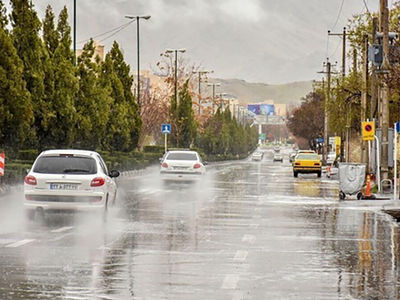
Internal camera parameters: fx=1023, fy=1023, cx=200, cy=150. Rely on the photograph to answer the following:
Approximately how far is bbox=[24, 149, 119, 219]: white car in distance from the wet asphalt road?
0.42 m

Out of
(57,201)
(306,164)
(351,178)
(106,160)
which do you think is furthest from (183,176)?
(306,164)

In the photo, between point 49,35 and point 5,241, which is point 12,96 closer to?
point 49,35

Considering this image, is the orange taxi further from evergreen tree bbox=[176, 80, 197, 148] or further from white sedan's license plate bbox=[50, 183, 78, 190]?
white sedan's license plate bbox=[50, 183, 78, 190]

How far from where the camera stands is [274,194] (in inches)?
1534

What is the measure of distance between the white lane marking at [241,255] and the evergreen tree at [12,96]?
26.2m

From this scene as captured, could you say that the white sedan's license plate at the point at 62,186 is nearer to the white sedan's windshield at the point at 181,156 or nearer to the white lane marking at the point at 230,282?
the white lane marking at the point at 230,282

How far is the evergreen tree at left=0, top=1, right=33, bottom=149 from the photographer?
4159 centimetres

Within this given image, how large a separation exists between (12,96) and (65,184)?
67.6ft

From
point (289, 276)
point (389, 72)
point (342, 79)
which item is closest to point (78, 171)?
point (289, 276)

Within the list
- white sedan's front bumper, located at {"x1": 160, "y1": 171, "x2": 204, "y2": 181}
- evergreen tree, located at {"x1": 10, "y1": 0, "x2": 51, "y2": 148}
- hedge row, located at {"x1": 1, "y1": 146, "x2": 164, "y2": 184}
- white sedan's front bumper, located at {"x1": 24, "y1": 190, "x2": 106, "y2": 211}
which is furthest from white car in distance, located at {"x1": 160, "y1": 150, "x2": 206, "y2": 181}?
white sedan's front bumper, located at {"x1": 24, "y1": 190, "x2": 106, "y2": 211}

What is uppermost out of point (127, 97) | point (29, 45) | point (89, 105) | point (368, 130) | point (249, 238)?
point (29, 45)

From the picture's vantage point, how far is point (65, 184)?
2225 centimetres

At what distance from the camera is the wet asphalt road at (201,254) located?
1180cm

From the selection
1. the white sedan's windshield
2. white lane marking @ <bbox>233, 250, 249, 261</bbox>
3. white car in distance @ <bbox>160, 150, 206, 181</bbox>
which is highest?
the white sedan's windshield
